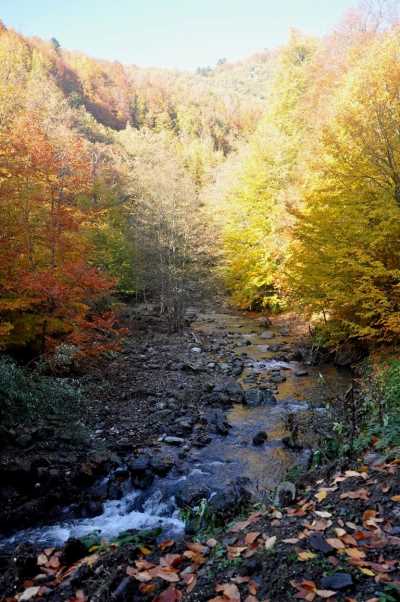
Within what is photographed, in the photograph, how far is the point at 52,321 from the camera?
34.6ft

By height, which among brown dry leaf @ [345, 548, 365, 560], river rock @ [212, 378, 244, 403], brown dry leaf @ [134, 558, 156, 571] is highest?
brown dry leaf @ [345, 548, 365, 560]

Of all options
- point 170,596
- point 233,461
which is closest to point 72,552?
point 170,596

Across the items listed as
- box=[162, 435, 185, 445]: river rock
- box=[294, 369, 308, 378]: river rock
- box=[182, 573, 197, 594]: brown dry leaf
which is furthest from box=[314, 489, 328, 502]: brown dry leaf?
box=[294, 369, 308, 378]: river rock

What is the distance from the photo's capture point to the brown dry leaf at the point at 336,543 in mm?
3312

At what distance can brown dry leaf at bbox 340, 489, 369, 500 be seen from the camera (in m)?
4.04

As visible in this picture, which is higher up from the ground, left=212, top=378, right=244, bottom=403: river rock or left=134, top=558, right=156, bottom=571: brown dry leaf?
left=134, top=558, right=156, bottom=571: brown dry leaf

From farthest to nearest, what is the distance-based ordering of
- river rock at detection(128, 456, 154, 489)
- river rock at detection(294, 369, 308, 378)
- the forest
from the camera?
river rock at detection(294, 369, 308, 378) < river rock at detection(128, 456, 154, 489) < the forest

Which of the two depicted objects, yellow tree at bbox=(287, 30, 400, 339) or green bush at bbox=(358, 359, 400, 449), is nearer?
green bush at bbox=(358, 359, 400, 449)

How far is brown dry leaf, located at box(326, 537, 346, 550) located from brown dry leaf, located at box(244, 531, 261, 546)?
2.40 feet

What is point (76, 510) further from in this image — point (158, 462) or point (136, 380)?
point (136, 380)

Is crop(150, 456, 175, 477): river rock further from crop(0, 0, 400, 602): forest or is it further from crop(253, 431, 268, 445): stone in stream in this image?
crop(253, 431, 268, 445): stone in stream

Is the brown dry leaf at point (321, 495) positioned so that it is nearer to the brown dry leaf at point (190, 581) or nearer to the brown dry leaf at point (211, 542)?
the brown dry leaf at point (211, 542)

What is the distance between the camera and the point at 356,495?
407 centimetres

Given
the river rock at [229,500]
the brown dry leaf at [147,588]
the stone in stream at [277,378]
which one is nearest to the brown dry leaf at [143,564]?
the brown dry leaf at [147,588]
